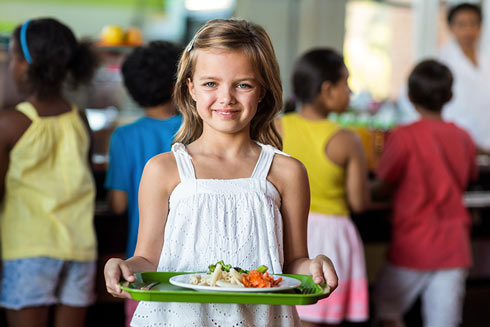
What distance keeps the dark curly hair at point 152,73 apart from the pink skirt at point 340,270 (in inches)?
27.9

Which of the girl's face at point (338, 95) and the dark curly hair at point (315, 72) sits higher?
the dark curly hair at point (315, 72)

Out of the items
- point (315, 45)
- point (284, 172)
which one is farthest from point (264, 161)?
point (315, 45)

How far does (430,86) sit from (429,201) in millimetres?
444

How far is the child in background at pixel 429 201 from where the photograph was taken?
8.73ft

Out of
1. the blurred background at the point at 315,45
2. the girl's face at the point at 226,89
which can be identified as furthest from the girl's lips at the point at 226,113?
the blurred background at the point at 315,45

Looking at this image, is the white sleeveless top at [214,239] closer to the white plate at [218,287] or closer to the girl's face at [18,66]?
the white plate at [218,287]

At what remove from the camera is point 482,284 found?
3.53 m

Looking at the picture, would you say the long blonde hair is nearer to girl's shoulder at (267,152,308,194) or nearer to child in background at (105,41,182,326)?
girl's shoulder at (267,152,308,194)

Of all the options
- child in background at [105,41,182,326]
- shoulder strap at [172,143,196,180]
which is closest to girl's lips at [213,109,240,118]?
shoulder strap at [172,143,196,180]

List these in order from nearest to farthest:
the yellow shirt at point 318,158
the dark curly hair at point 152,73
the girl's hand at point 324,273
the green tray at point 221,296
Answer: the green tray at point 221,296, the girl's hand at point 324,273, the dark curly hair at point 152,73, the yellow shirt at point 318,158

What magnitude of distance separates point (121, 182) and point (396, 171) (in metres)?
1.19

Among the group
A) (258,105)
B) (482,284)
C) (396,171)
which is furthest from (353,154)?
(482,284)

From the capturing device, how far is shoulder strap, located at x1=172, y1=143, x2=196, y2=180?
1.26 metres

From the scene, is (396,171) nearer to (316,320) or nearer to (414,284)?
(414,284)
